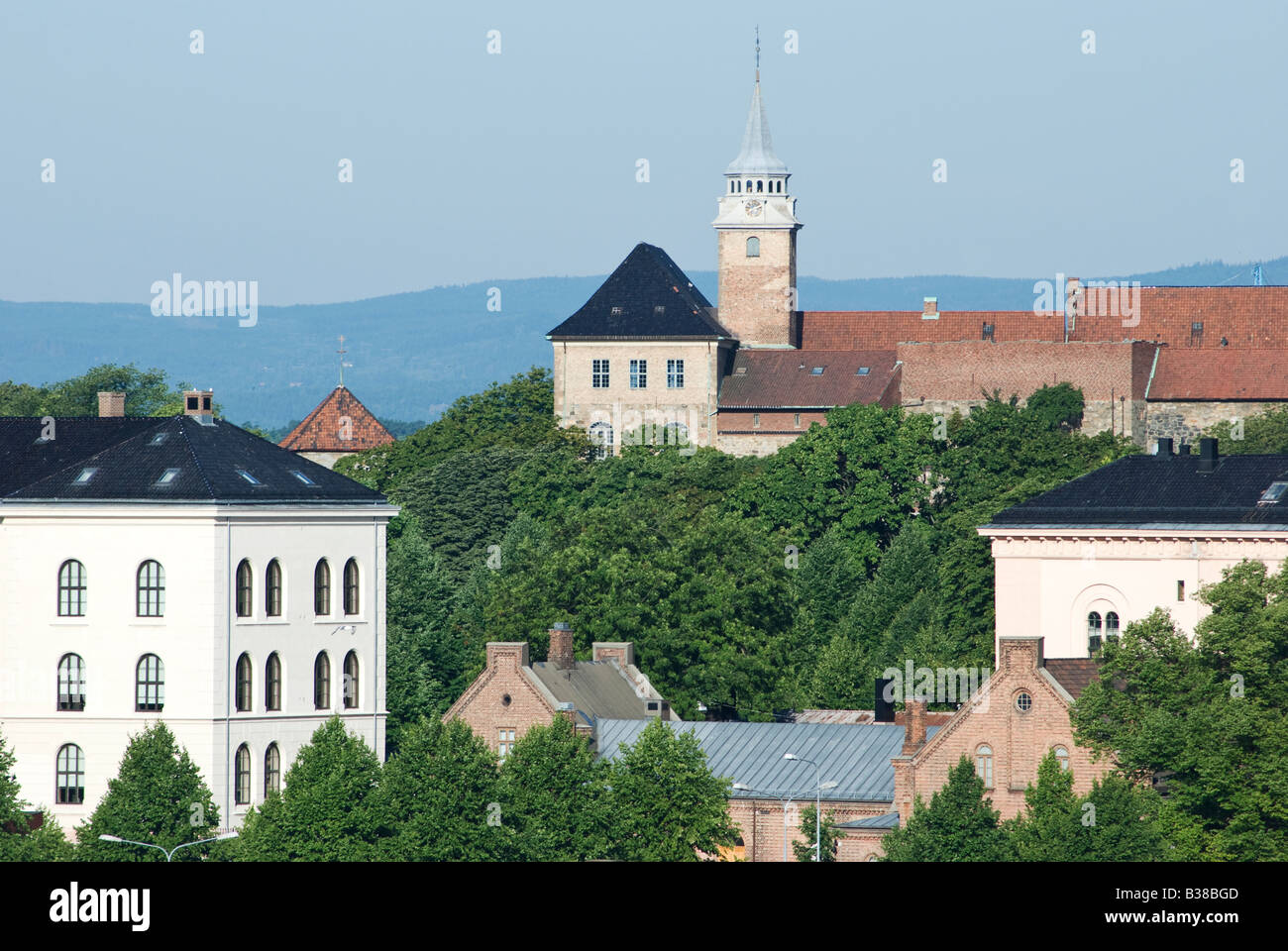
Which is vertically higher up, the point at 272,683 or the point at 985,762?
the point at 272,683

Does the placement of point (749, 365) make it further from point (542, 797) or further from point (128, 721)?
point (542, 797)

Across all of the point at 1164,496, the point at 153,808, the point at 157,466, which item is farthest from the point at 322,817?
the point at 1164,496

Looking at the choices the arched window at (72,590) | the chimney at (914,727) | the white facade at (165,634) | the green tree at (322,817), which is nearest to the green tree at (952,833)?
the chimney at (914,727)

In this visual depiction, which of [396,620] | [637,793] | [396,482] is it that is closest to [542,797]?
[637,793]

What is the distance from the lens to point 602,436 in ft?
392

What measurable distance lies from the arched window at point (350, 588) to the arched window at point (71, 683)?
22.6 ft

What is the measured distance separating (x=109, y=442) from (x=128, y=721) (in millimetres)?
9111

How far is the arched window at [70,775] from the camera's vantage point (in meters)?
62.3

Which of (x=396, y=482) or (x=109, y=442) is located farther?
(x=396, y=482)

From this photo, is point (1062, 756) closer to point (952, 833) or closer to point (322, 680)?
point (952, 833)

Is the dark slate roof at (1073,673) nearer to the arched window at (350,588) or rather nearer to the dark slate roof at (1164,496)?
the dark slate roof at (1164,496)

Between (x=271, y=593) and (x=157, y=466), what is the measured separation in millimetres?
4528

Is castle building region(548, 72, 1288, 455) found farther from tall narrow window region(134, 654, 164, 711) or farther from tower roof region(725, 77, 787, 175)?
tall narrow window region(134, 654, 164, 711)

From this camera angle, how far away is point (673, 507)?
9719 centimetres
